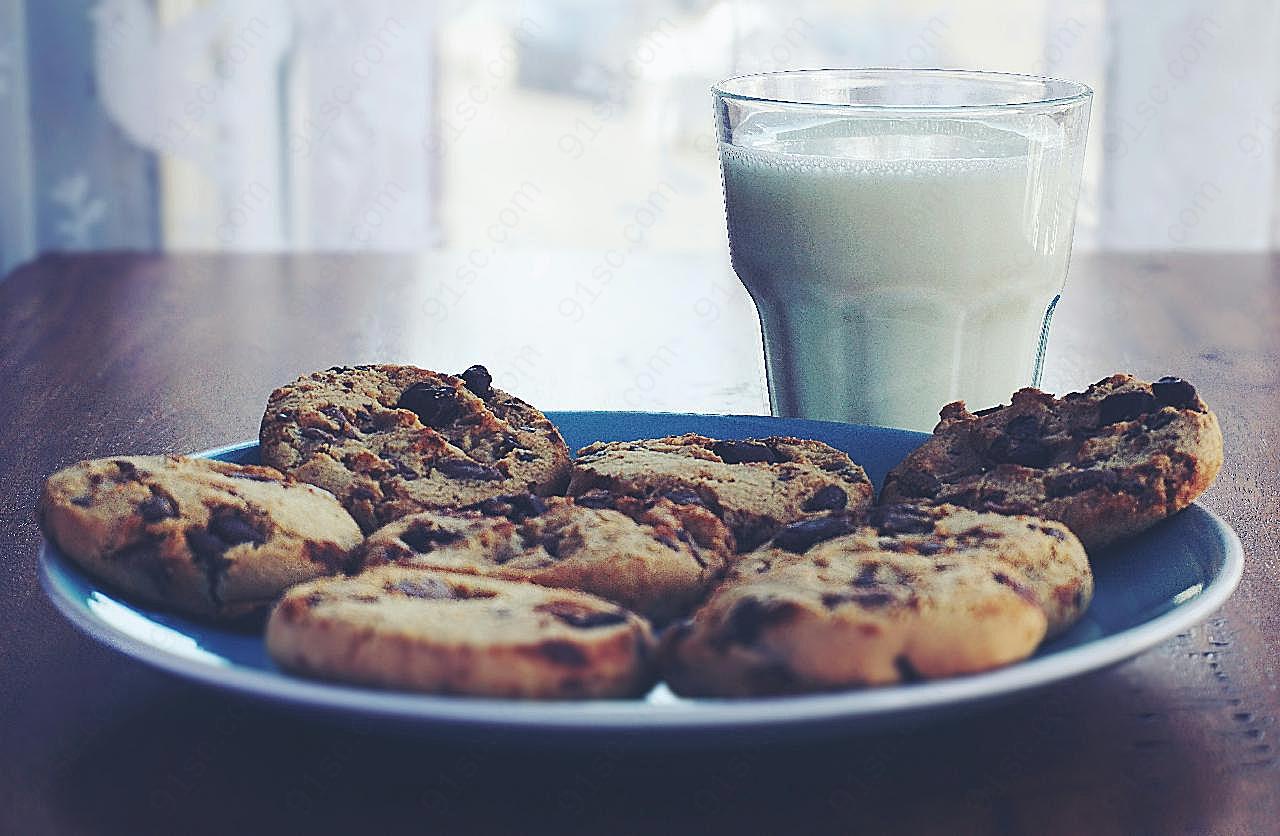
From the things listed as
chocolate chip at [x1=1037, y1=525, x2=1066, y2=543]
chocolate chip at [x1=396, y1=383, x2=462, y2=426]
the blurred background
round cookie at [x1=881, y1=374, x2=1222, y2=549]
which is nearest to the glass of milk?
round cookie at [x1=881, y1=374, x2=1222, y2=549]

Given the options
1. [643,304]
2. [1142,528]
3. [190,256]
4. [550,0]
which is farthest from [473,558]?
[550,0]

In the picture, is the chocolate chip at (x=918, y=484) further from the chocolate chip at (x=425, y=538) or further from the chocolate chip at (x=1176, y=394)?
the chocolate chip at (x=425, y=538)

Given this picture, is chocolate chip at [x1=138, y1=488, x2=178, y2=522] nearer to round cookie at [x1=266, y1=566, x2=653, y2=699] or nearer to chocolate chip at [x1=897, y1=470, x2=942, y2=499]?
round cookie at [x1=266, y1=566, x2=653, y2=699]

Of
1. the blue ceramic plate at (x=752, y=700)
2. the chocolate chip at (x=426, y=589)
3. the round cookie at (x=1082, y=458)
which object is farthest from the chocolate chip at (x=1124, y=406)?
the chocolate chip at (x=426, y=589)

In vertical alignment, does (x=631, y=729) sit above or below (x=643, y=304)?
above

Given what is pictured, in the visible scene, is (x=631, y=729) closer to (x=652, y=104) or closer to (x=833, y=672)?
(x=833, y=672)

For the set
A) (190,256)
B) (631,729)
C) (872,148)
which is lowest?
(190,256)
